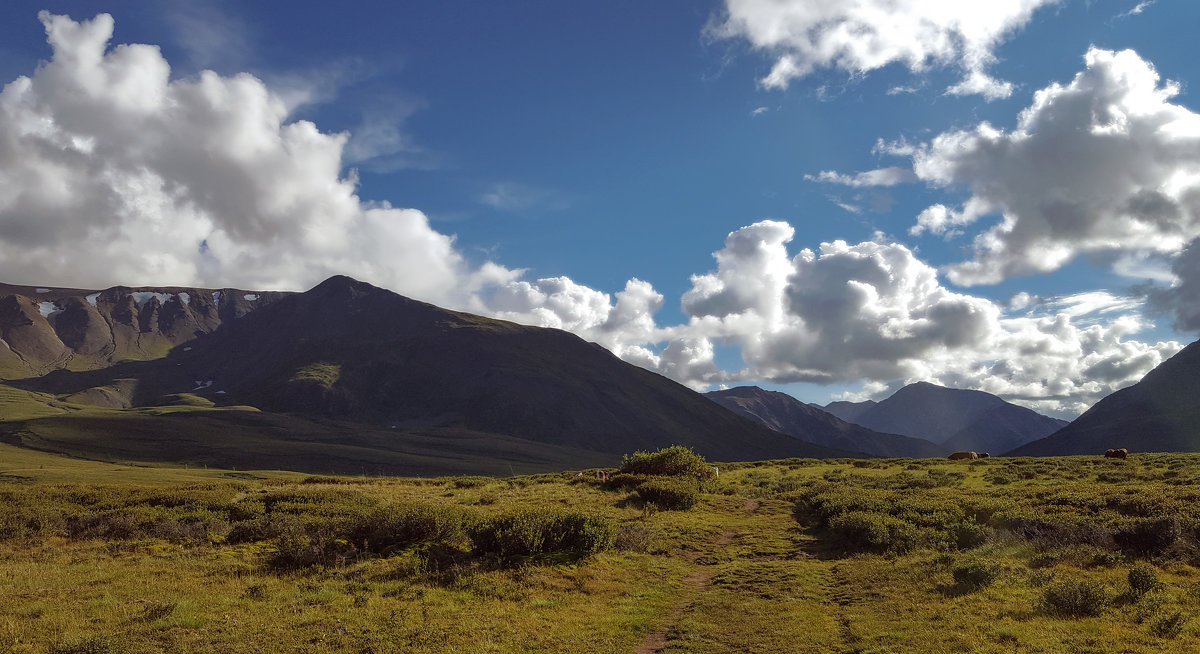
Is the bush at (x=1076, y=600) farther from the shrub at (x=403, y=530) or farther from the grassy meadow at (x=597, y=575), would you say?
the shrub at (x=403, y=530)

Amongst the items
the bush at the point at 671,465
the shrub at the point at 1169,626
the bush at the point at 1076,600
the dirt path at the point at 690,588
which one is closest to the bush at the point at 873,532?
the dirt path at the point at 690,588

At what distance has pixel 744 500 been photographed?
3756 centimetres

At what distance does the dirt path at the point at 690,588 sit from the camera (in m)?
13.8

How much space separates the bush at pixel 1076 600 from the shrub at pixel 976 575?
1.95m

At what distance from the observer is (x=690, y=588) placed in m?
19.0

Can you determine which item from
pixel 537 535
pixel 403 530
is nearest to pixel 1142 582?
pixel 537 535

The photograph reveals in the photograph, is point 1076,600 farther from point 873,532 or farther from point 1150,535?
point 873,532

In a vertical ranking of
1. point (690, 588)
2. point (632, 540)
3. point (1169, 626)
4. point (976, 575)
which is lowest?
point (690, 588)

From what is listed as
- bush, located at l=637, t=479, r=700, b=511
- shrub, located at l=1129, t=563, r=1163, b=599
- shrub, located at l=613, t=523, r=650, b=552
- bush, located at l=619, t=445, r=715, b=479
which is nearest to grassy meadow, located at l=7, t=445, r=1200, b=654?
shrub, located at l=1129, t=563, r=1163, b=599

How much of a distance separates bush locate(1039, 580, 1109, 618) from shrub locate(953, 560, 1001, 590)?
6.40 feet

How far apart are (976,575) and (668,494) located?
1894 cm

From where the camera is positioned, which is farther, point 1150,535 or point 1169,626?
point 1150,535

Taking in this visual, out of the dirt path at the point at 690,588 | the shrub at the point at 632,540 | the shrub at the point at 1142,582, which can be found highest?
the shrub at the point at 1142,582

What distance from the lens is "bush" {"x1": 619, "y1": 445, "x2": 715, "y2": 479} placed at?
45125mm
